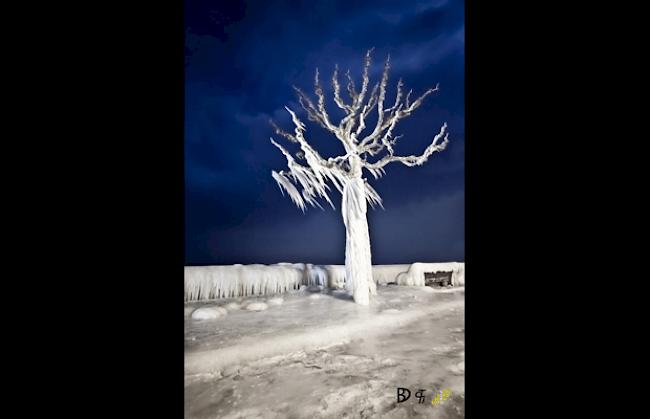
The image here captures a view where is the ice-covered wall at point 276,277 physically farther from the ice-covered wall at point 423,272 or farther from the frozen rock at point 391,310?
the frozen rock at point 391,310

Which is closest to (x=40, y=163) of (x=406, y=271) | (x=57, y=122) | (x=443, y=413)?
(x=57, y=122)

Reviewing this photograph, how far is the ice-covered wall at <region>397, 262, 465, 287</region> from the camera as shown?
311 inches

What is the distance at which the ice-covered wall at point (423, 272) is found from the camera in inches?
311

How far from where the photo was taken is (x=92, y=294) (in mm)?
723

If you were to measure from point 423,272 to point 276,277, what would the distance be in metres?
4.03
